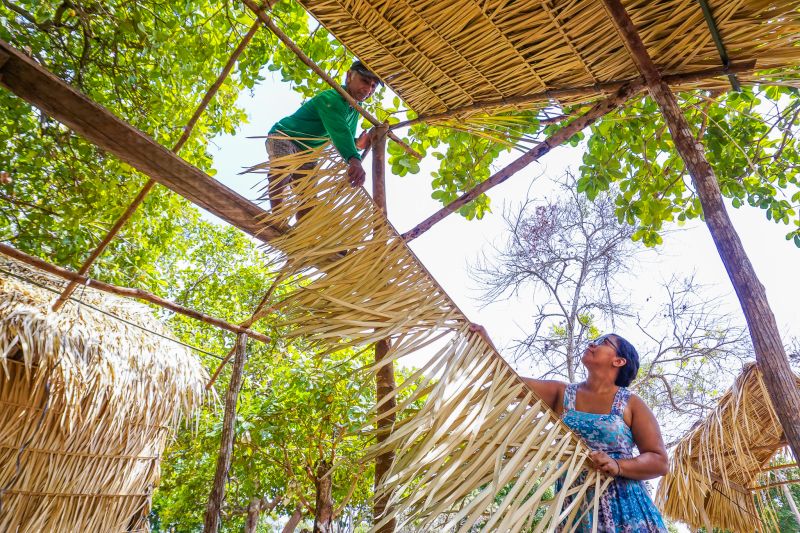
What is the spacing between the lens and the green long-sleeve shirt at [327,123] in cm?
236

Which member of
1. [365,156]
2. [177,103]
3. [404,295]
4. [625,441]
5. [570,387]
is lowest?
[625,441]

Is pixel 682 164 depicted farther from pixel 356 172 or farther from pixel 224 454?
pixel 224 454

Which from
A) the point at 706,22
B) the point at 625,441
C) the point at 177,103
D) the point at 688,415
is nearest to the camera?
the point at 706,22

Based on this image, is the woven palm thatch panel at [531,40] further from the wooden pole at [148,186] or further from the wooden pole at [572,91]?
the wooden pole at [148,186]

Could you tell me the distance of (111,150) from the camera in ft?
6.50

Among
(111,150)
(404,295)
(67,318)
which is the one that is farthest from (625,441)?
(67,318)

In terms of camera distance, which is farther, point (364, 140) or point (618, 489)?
point (364, 140)

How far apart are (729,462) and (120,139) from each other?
13.8ft

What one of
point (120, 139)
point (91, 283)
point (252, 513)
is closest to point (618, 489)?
point (120, 139)

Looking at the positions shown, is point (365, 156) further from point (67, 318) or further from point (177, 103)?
point (177, 103)

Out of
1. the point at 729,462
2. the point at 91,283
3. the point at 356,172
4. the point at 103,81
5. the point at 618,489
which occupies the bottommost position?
the point at 618,489

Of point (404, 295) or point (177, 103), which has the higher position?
point (177, 103)

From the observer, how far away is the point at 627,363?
2.10 metres

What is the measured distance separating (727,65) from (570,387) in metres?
1.33
